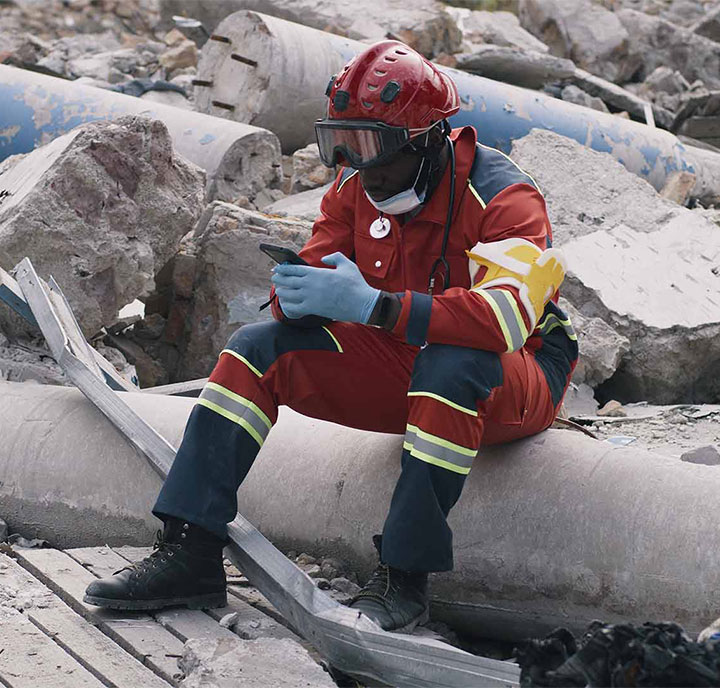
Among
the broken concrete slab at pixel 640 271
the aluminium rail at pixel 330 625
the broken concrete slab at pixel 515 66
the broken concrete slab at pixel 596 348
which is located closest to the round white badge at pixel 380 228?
the aluminium rail at pixel 330 625

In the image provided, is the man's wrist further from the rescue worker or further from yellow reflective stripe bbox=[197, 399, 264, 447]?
yellow reflective stripe bbox=[197, 399, 264, 447]

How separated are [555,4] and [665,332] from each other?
9.51 metres

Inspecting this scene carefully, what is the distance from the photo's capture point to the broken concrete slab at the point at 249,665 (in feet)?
7.98

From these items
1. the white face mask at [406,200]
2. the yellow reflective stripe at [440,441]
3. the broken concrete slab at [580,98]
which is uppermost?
the white face mask at [406,200]

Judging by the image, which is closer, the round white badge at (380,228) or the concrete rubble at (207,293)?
the round white badge at (380,228)

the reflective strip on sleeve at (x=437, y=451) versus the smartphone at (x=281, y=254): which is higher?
the smartphone at (x=281, y=254)

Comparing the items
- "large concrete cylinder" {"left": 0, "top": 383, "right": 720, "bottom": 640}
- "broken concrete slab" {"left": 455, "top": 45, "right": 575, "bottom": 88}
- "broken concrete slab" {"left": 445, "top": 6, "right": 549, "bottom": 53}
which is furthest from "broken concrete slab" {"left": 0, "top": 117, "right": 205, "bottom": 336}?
"broken concrete slab" {"left": 445, "top": 6, "right": 549, "bottom": 53}

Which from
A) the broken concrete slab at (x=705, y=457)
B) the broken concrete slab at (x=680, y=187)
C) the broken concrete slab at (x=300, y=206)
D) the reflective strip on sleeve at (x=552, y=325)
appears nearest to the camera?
the reflective strip on sleeve at (x=552, y=325)

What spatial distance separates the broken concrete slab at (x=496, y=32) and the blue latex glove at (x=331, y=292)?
31.5 ft

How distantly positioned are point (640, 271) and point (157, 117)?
2.84 metres

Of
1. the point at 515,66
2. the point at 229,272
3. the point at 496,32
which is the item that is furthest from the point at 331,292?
the point at 496,32

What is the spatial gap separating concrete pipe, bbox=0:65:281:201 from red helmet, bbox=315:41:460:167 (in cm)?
332

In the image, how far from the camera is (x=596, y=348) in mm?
5031

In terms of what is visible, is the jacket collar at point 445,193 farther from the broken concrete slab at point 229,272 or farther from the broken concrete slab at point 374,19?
the broken concrete slab at point 374,19
